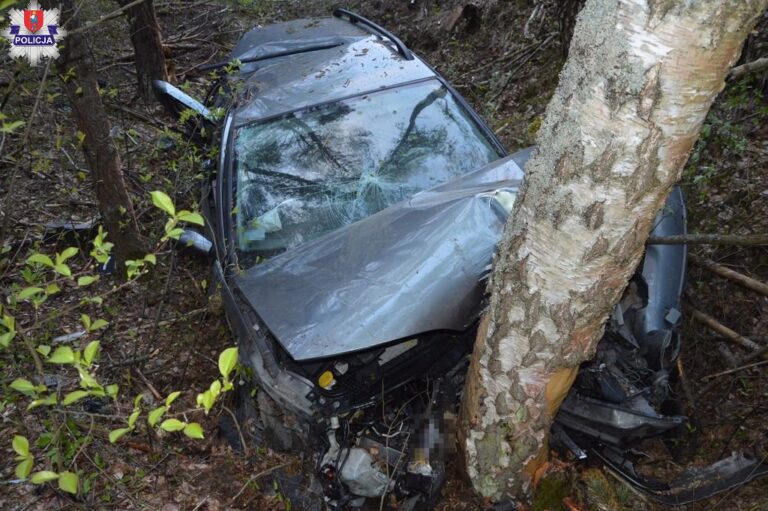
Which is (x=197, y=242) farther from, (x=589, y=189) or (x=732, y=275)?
(x=732, y=275)

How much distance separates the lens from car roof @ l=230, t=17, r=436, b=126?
11.7ft

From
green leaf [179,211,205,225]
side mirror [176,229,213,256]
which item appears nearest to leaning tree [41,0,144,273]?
side mirror [176,229,213,256]

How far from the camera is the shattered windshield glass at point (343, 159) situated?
10.1ft

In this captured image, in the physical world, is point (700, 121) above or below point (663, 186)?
above

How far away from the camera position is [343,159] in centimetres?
329

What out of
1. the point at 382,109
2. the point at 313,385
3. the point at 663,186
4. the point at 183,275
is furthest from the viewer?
the point at 183,275

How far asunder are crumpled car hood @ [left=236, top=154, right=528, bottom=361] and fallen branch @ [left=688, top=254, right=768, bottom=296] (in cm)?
117

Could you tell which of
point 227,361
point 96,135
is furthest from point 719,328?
point 96,135

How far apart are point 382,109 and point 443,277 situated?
141 cm

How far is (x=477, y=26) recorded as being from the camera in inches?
271

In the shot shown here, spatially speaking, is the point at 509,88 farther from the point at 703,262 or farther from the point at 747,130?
the point at 703,262

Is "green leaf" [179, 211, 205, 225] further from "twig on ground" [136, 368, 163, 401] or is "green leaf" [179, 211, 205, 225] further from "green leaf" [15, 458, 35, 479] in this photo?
"twig on ground" [136, 368, 163, 401]

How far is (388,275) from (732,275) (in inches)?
75.0

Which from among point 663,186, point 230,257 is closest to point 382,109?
point 230,257
